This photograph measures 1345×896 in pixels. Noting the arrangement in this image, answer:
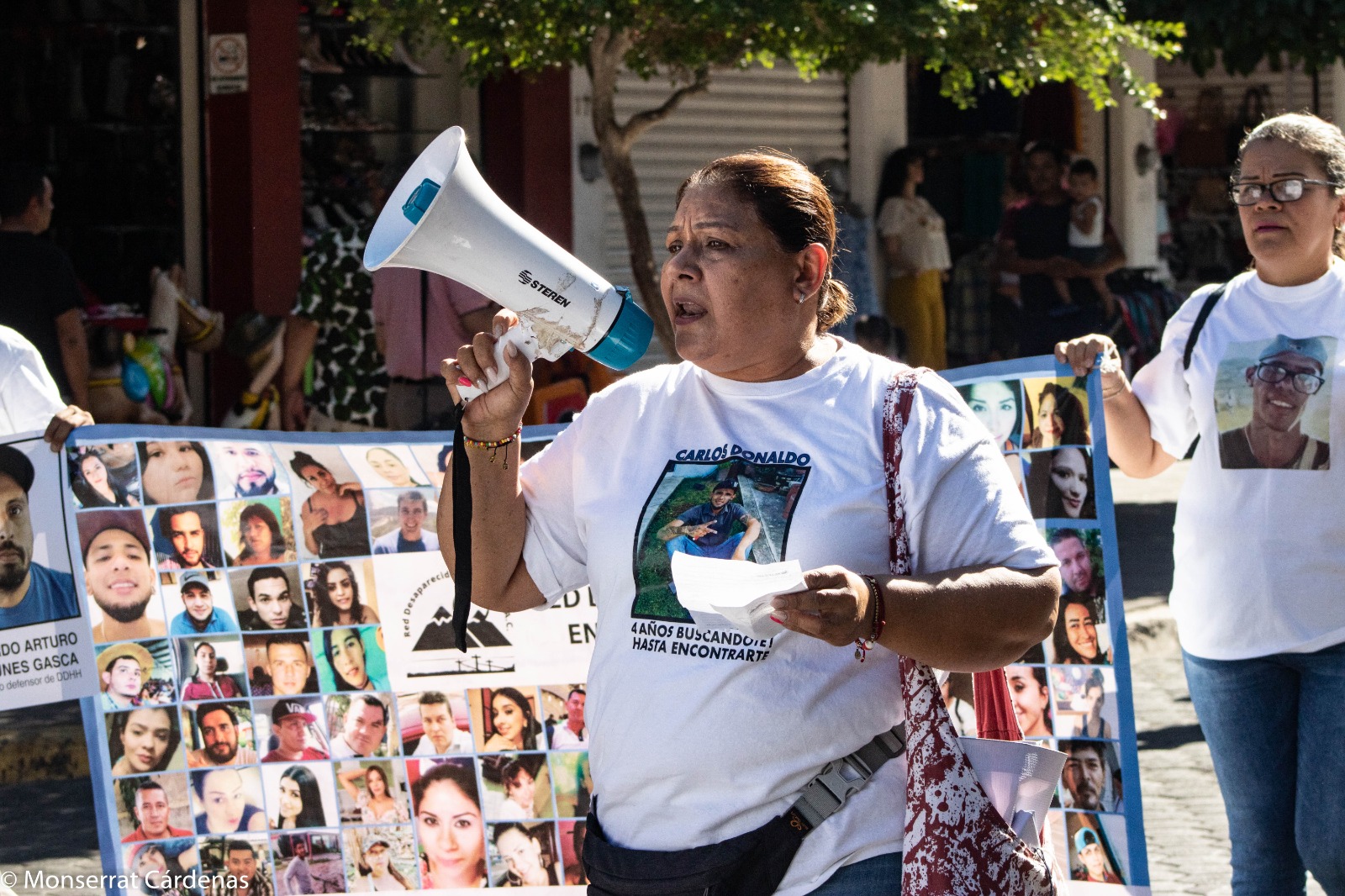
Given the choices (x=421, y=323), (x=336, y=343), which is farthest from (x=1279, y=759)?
(x=336, y=343)

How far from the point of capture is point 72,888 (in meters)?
4.85

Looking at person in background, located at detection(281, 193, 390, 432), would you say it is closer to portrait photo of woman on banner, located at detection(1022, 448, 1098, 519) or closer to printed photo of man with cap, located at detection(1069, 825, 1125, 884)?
portrait photo of woman on banner, located at detection(1022, 448, 1098, 519)

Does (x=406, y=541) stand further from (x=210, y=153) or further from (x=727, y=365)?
(x=210, y=153)

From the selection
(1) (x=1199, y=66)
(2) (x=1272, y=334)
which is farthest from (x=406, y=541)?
(1) (x=1199, y=66)

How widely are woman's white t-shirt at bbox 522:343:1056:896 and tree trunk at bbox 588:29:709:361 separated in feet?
16.6

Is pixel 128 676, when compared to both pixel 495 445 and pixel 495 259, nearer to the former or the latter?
pixel 495 445

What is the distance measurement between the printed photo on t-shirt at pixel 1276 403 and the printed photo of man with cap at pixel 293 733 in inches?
75.1

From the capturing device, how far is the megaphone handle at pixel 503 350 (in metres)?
2.53

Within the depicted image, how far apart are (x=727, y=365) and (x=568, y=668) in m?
1.26

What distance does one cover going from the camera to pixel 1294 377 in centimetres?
344

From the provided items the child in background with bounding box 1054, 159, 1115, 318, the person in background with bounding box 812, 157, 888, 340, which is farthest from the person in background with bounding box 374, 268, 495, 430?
the child in background with bounding box 1054, 159, 1115, 318

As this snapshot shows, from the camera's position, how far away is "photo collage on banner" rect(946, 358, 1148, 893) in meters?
3.28

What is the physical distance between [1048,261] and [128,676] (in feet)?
28.1

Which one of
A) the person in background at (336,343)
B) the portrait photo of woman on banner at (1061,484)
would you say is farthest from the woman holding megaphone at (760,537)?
the person in background at (336,343)
